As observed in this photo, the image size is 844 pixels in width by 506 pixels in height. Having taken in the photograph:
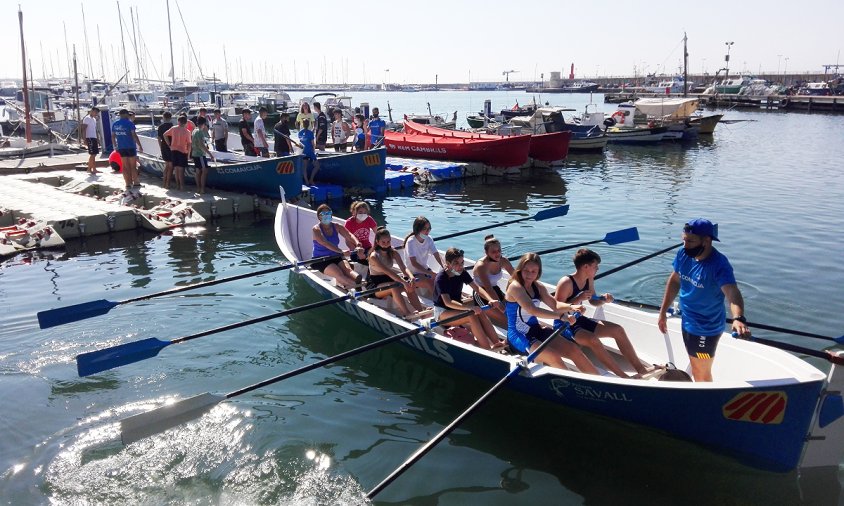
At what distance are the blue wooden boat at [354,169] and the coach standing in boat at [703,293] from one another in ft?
49.9

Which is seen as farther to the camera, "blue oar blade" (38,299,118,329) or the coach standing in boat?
"blue oar blade" (38,299,118,329)

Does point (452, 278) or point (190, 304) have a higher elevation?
point (452, 278)

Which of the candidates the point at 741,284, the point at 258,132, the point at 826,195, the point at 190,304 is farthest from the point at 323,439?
the point at 826,195

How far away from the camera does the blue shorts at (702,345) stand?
21.3 ft

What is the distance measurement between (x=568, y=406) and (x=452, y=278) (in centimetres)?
229

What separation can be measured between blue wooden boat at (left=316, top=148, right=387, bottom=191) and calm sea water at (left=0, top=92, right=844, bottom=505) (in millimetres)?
5075

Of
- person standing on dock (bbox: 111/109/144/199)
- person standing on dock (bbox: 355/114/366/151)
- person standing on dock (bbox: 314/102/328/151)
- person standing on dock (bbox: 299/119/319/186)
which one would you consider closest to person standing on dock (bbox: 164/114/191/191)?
person standing on dock (bbox: 111/109/144/199)

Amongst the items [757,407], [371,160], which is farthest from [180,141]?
[757,407]

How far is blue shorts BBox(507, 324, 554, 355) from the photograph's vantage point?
7410mm

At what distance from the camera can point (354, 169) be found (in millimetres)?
20953

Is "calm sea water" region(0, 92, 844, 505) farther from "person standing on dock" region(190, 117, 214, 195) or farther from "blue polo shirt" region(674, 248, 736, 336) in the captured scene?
"person standing on dock" region(190, 117, 214, 195)

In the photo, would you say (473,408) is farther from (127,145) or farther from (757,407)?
(127,145)

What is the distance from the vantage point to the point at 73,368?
8.86 metres

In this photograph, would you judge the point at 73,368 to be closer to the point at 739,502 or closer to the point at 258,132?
the point at 739,502
